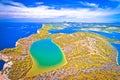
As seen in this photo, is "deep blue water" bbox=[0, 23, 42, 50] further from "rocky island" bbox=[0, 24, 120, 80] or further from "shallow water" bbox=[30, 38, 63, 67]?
"shallow water" bbox=[30, 38, 63, 67]

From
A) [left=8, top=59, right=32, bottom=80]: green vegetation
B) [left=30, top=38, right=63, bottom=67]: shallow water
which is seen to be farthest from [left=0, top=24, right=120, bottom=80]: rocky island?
[left=30, top=38, right=63, bottom=67]: shallow water

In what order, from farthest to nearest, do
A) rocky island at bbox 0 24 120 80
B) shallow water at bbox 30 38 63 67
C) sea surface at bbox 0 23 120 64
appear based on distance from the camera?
sea surface at bbox 0 23 120 64
shallow water at bbox 30 38 63 67
rocky island at bbox 0 24 120 80

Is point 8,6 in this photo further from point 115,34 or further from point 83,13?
point 115,34

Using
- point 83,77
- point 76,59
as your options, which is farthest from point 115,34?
point 83,77

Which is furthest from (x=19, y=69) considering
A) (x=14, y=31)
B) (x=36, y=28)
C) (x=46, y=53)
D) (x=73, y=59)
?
(x=36, y=28)

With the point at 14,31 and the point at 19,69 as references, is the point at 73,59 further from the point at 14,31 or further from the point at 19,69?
the point at 14,31

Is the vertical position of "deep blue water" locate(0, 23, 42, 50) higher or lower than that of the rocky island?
higher
